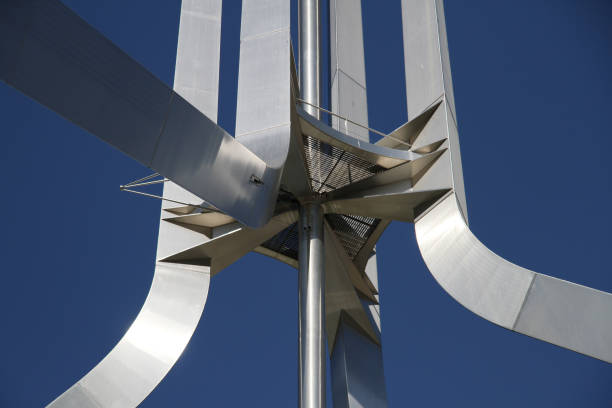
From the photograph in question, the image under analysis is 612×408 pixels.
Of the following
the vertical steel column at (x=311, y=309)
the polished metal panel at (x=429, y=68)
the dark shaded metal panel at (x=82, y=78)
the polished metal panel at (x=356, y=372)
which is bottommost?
the polished metal panel at (x=356, y=372)

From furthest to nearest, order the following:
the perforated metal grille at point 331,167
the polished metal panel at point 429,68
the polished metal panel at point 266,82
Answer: the perforated metal grille at point 331,167 < the polished metal panel at point 429,68 < the polished metal panel at point 266,82

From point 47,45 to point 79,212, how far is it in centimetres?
2727

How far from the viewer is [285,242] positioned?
56.2ft

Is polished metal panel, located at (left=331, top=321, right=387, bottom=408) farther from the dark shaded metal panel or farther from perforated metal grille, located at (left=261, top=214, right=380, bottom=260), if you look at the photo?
the dark shaded metal panel

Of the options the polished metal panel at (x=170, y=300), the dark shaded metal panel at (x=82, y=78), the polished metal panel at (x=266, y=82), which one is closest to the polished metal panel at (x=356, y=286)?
the polished metal panel at (x=266, y=82)

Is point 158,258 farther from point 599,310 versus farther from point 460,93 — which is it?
point 460,93

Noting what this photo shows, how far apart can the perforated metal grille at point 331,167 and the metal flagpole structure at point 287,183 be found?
0.12 ft

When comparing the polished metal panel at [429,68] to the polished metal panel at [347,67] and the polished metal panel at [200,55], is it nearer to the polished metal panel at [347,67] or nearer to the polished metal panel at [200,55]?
the polished metal panel at [347,67]

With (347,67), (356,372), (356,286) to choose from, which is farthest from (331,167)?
(347,67)

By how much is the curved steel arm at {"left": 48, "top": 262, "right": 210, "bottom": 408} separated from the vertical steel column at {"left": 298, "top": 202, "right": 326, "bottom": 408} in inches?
73.6

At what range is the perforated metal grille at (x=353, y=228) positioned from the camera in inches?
645

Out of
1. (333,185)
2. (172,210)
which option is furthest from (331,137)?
(172,210)

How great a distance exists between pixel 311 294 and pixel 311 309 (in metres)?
0.29

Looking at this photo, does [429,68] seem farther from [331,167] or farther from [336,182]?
[336,182]
